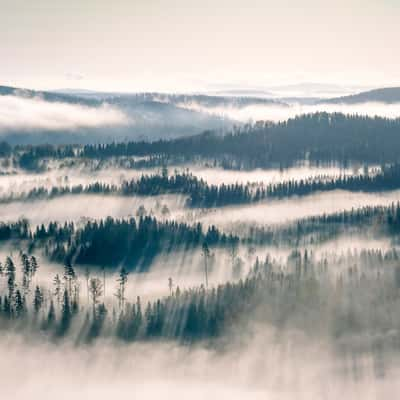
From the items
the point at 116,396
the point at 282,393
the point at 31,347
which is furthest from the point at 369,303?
the point at 31,347

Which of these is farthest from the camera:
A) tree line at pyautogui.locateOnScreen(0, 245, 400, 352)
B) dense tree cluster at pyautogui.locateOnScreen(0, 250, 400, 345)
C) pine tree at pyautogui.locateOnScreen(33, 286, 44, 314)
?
pine tree at pyautogui.locateOnScreen(33, 286, 44, 314)

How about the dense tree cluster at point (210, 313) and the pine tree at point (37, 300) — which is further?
the pine tree at point (37, 300)

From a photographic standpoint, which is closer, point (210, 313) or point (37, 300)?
point (210, 313)

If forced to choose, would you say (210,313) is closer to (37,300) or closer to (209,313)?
(209,313)

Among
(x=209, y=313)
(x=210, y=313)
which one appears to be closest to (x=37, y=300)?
(x=209, y=313)

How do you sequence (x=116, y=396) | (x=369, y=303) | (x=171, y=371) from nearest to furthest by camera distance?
1. (x=116, y=396)
2. (x=171, y=371)
3. (x=369, y=303)

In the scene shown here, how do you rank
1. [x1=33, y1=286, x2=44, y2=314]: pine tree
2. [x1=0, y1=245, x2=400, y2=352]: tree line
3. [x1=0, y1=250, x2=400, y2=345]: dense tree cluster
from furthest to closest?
1. [x1=33, y1=286, x2=44, y2=314]: pine tree
2. [x1=0, y1=250, x2=400, y2=345]: dense tree cluster
3. [x1=0, y1=245, x2=400, y2=352]: tree line

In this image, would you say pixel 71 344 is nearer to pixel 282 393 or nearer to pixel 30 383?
pixel 30 383

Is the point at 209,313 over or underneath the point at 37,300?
underneath

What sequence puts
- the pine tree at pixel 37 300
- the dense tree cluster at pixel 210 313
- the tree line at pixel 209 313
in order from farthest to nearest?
the pine tree at pixel 37 300, the dense tree cluster at pixel 210 313, the tree line at pixel 209 313

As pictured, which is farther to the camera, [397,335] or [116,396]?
[397,335]

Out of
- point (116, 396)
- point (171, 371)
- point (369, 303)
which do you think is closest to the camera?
point (116, 396)
